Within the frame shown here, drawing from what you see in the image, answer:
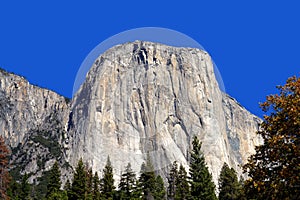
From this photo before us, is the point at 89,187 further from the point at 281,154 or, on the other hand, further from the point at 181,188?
the point at 281,154

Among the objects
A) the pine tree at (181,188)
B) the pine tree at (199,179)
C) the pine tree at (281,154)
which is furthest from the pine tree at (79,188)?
the pine tree at (281,154)

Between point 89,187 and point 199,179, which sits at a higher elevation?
point 89,187

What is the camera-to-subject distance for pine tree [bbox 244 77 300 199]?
18.6 metres

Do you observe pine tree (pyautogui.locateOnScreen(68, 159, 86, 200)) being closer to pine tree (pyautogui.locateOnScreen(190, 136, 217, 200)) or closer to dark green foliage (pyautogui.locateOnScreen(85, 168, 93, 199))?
dark green foliage (pyautogui.locateOnScreen(85, 168, 93, 199))

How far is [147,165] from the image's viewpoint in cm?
2247

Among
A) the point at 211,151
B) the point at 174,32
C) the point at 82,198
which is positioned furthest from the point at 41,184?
the point at 174,32

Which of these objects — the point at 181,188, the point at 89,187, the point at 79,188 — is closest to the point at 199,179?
the point at 79,188

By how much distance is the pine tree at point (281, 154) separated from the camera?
1861 centimetres

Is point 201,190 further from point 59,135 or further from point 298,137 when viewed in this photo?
point 59,135

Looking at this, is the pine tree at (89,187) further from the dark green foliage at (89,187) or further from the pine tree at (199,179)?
the pine tree at (199,179)

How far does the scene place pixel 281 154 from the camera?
19.2 metres

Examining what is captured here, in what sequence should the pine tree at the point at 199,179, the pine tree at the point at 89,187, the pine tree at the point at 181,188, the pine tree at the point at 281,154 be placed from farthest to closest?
1. the pine tree at the point at 181,188
2. the pine tree at the point at 89,187
3. the pine tree at the point at 199,179
4. the pine tree at the point at 281,154

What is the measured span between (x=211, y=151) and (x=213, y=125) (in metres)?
8.76

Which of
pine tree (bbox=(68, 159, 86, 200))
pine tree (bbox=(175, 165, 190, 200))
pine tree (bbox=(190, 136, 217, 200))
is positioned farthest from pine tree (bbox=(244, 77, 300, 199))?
pine tree (bbox=(175, 165, 190, 200))
